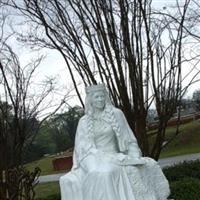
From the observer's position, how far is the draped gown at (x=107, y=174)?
6.30 meters

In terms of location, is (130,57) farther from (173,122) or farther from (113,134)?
(173,122)

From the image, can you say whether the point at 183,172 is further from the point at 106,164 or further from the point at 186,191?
the point at 106,164

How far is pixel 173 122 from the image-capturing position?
36.0 meters

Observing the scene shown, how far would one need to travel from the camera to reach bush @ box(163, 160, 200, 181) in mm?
13664

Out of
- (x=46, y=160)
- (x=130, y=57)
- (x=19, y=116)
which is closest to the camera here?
(x=130, y=57)

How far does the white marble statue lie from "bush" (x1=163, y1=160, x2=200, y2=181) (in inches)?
272

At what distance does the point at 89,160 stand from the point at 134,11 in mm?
4484

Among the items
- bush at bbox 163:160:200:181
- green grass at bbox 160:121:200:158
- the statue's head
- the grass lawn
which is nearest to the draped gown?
the statue's head

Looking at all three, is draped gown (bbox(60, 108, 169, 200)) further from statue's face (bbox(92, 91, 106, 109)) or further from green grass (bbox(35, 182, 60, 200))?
green grass (bbox(35, 182, 60, 200))

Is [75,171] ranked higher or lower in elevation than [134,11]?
lower

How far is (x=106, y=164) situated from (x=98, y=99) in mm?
875

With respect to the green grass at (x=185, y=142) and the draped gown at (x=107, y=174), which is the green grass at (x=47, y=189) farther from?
the draped gown at (x=107, y=174)

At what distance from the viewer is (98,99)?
6.85 meters

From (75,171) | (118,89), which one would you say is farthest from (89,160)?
(118,89)
